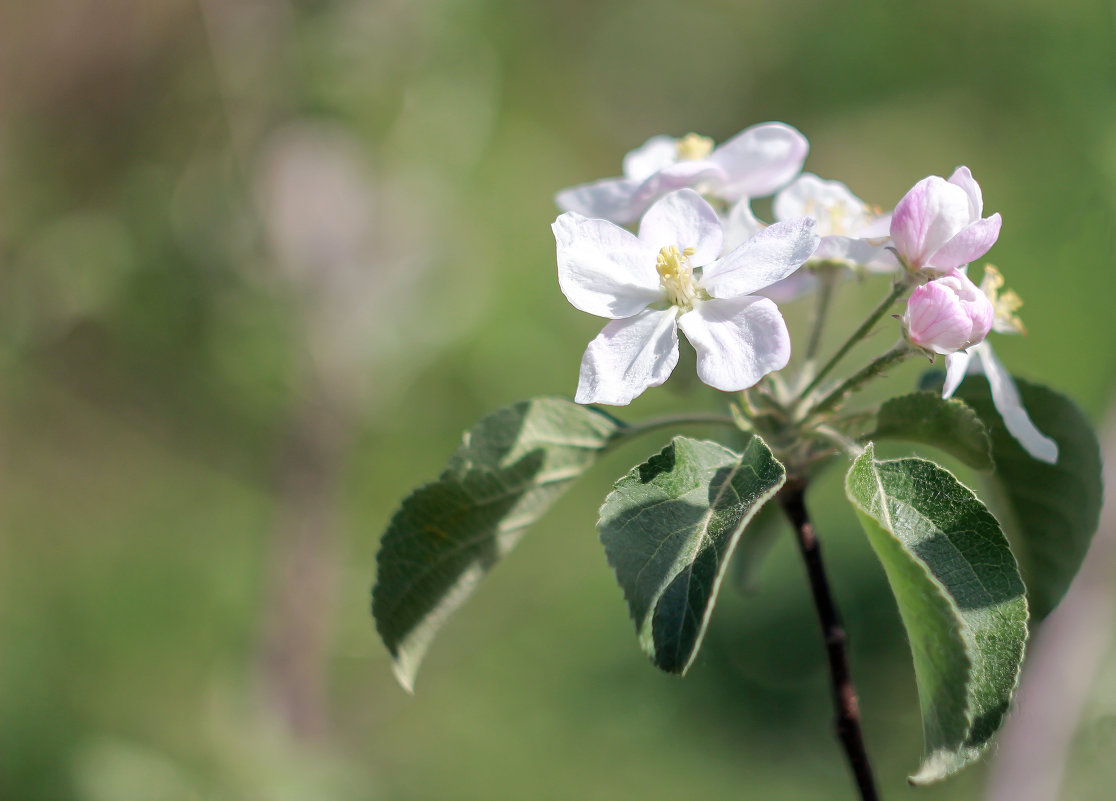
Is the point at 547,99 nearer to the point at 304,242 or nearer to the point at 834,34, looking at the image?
the point at 834,34

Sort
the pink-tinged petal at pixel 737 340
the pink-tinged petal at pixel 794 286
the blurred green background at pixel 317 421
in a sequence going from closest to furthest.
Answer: the pink-tinged petal at pixel 737 340
the pink-tinged petal at pixel 794 286
the blurred green background at pixel 317 421

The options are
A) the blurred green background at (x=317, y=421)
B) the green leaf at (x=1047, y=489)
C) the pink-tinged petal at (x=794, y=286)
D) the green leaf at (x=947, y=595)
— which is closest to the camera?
the green leaf at (x=947, y=595)

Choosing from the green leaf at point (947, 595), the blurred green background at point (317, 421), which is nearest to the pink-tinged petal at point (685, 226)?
the green leaf at point (947, 595)

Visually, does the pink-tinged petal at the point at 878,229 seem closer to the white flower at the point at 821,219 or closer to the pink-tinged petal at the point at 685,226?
the white flower at the point at 821,219

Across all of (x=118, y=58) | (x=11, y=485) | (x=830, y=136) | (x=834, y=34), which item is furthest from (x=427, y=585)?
(x=834, y=34)

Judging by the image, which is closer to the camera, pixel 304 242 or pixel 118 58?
pixel 304 242
